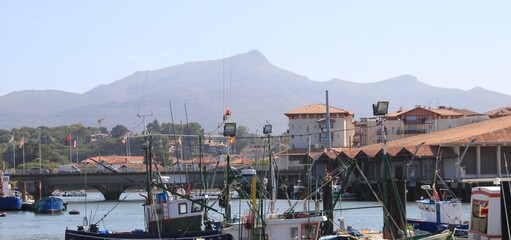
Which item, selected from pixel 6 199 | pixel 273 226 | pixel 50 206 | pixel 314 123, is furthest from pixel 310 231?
pixel 314 123

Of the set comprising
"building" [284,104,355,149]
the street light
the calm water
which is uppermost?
"building" [284,104,355,149]

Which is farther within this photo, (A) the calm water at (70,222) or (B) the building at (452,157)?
(B) the building at (452,157)

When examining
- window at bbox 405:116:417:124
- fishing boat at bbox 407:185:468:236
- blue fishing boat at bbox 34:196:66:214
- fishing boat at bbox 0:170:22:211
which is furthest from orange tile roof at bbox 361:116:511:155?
fishing boat at bbox 407:185:468:236

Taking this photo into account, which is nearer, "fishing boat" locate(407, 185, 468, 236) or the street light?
the street light

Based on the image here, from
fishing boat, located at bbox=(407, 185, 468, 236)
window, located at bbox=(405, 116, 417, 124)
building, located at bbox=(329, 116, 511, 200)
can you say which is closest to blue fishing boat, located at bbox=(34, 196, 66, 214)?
building, located at bbox=(329, 116, 511, 200)

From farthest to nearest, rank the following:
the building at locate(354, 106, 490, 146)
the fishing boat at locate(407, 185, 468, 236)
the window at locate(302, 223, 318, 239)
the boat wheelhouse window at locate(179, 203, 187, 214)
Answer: the building at locate(354, 106, 490, 146) < the fishing boat at locate(407, 185, 468, 236) < the boat wheelhouse window at locate(179, 203, 187, 214) < the window at locate(302, 223, 318, 239)

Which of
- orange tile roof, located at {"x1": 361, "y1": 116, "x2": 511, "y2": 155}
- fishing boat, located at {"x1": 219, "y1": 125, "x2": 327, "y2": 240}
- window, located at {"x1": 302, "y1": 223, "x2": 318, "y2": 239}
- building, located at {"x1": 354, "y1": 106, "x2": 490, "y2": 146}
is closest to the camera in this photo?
fishing boat, located at {"x1": 219, "y1": 125, "x2": 327, "y2": 240}

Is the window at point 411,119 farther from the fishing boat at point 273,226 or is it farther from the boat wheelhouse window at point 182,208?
the fishing boat at point 273,226

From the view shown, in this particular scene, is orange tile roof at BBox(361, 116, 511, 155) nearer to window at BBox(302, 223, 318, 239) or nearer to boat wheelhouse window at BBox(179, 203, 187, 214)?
boat wheelhouse window at BBox(179, 203, 187, 214)

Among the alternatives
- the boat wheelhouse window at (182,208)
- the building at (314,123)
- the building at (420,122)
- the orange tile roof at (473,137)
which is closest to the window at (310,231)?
the boat wheelhouse window at (182,208)

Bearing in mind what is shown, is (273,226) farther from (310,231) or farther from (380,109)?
(380,109)

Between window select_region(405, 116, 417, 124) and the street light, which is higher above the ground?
window select_region(405, 116, 417, 124)

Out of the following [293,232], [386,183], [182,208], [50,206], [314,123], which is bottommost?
[50,206]

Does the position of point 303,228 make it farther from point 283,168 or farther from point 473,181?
point 283,168
